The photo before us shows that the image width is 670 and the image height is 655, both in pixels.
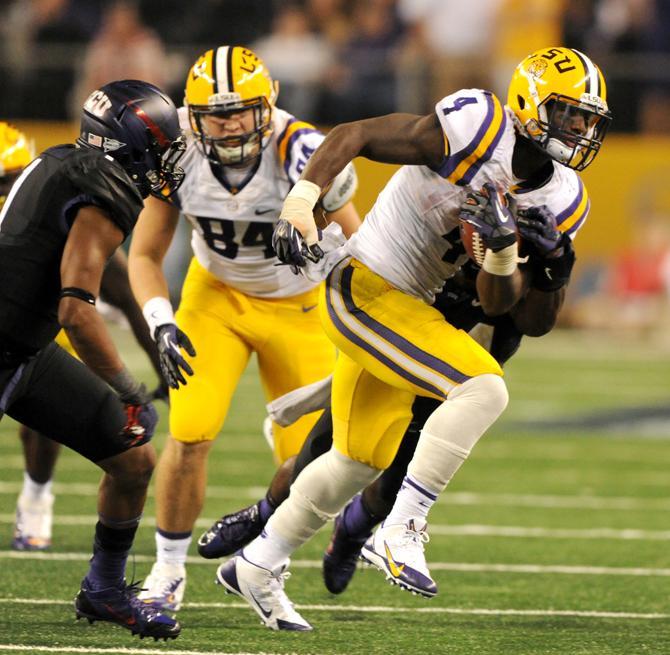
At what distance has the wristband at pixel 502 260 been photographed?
414 cm

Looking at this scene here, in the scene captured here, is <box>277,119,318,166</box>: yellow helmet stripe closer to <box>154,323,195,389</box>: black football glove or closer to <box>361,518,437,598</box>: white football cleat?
<box>154,323,195,389</box>: black football glove

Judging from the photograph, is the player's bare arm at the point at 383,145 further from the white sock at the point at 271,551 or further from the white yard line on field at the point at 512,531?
the white yard line on field at the point at 512,531

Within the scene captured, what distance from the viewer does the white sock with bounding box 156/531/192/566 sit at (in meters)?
4.85

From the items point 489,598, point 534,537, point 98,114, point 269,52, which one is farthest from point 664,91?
point 98,114

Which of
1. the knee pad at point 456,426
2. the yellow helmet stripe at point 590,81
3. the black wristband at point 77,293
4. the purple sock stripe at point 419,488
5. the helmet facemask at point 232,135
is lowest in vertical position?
the purple sock stripe at point 419,488

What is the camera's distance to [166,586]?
480 centimetres

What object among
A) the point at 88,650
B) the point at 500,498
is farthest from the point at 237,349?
the point at 500,498

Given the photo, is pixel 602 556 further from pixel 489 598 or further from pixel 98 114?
pixel 98 114

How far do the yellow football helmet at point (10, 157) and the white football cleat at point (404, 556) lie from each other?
6.95ft

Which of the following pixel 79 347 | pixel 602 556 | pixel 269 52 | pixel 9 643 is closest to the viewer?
pixel 79 347

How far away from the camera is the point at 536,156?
437cm

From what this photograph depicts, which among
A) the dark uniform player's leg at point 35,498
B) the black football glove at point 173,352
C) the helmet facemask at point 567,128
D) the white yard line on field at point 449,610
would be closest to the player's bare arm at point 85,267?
the black football glove at point 173,352

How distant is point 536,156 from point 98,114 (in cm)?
123

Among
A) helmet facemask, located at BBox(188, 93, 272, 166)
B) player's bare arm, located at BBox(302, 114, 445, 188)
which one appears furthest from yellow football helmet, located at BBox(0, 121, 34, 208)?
player's bare arm, located at BBox(302, 114, 445, 188)
